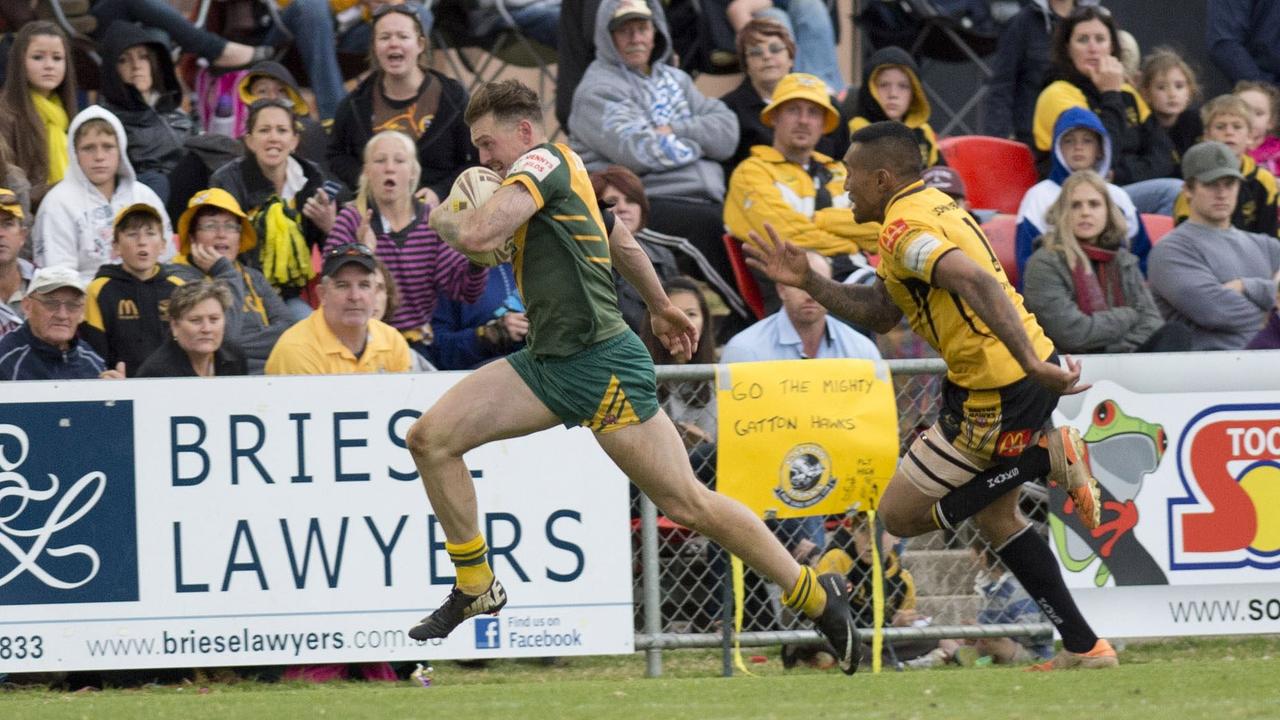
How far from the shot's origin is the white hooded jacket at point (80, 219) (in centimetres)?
1009

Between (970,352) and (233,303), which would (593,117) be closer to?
(233,303)

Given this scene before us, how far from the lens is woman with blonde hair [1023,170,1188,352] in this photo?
10016mm

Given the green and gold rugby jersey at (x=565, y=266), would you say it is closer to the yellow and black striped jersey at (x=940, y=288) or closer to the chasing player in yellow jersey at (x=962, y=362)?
the chasing player in yellow jersey at (x=962, y=362)

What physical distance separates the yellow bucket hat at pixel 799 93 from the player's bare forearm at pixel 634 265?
161 inches

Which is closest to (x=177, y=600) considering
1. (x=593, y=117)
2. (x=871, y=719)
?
(x=871, y=719)

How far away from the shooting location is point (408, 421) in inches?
329

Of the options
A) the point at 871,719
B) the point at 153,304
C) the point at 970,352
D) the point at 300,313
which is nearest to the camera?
the point at 871,719

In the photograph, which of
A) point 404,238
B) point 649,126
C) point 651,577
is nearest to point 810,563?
point 651,577

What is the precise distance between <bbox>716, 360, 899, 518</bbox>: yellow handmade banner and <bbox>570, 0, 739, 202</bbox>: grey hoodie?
308 cm

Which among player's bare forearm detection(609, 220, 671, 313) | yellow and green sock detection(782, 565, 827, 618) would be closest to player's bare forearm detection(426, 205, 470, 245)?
player's bare forearm detection(609, 220, 671, 313)

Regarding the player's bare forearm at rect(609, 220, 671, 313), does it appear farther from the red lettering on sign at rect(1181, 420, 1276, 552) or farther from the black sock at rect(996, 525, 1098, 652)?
the red lettering on sign at rect(1181, 420, 1276, 552)

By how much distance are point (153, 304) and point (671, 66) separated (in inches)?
149

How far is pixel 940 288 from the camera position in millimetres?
7012

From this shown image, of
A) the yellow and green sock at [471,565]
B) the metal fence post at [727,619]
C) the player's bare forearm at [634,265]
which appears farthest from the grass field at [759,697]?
the player's bare forearm at [634,265]
